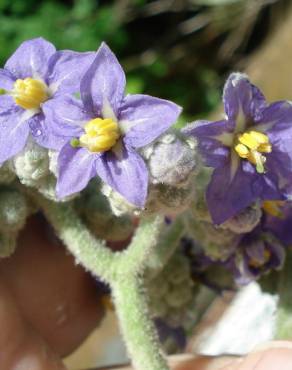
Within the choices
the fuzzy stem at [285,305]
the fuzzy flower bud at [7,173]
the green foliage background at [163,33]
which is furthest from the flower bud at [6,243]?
the green foliage background at [163,33]

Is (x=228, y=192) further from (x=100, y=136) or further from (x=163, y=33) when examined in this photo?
(x=163, y=33)

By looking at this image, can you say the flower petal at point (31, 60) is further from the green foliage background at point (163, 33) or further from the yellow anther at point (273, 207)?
the green foliage background at point (163, 33)

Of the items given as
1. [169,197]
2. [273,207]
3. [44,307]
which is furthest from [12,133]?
[44,307]

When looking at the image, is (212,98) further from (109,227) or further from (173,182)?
(173,182)

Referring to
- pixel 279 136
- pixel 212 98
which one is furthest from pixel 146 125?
pixel 212 98

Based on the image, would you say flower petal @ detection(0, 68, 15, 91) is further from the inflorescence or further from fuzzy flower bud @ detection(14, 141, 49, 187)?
fuzzy flower bud @ detection(14, 141, 49, 187)

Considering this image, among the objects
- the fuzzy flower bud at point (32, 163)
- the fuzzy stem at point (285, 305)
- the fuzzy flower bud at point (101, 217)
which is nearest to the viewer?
the fuzzy flower bud at point (32, 163)

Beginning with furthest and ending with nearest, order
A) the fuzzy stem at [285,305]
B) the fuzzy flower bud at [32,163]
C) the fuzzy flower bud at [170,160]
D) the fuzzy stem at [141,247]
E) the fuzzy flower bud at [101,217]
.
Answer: the fuzzy stem at [285,305]
the fuzzy flower bud at [101,217]
the fuzzy stem at [141,247]
the fuzzy flower bud at [32,163]
the fuzzy flower bud at [170,160]
